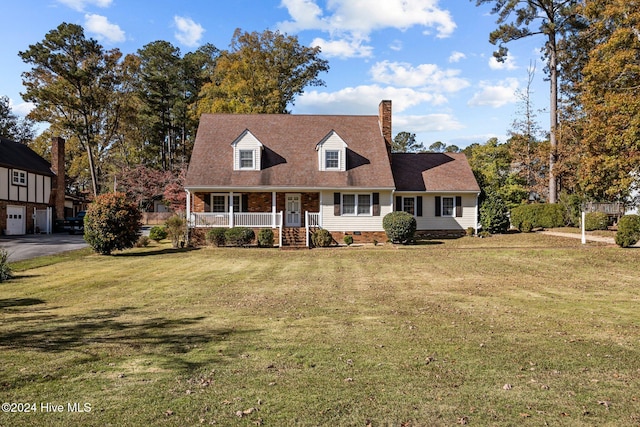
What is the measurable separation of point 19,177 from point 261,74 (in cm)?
2214

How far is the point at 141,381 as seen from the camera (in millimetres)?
5230

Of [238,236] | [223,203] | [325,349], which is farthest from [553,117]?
[325,349]

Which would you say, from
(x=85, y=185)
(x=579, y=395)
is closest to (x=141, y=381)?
(x=579, y=395)

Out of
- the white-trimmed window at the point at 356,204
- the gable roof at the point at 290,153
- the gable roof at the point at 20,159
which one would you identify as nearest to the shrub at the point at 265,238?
the gable roof at the point at 290,153

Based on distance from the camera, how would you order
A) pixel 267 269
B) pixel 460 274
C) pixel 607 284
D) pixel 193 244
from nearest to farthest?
pixel 607 284
pixel 460 274
pixel 267 269
pixel 193 244

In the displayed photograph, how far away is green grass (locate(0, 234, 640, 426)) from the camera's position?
14.9ft

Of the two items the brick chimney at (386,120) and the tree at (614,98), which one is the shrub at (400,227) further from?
the tree at (614,98)

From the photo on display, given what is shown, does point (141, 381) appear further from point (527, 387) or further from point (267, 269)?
point (267, 269)

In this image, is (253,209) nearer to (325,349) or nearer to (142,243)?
(142,243)

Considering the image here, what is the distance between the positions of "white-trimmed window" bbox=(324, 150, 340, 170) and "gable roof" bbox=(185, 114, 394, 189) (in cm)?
45

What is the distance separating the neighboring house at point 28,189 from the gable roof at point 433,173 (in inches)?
1152

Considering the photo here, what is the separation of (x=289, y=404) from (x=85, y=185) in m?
65.6

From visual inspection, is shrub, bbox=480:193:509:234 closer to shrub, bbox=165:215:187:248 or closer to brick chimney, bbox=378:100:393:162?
brick chimney, bbox=378:100:393:162

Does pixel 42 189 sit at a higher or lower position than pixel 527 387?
higher
